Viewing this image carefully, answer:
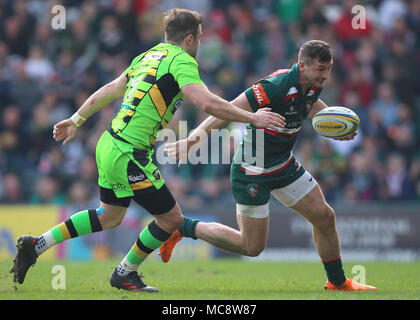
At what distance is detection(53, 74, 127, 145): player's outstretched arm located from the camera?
7066 mm

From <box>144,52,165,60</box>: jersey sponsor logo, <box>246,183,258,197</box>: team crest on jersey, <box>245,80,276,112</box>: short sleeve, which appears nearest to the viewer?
<box>144,52,165,60</box>: jersey sponsor logo

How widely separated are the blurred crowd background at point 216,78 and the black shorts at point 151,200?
6.95 metres

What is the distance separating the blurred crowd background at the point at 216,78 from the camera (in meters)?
14.4

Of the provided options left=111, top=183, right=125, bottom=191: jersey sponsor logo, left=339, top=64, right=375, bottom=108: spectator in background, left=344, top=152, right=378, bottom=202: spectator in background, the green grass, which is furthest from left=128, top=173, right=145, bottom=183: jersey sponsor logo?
left=339, top=64, right=375, bottom=108: spectator in background

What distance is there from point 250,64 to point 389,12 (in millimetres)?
3517

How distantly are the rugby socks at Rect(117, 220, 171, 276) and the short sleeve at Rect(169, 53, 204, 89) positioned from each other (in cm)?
147

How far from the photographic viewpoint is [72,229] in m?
6.90

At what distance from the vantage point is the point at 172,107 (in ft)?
22.2

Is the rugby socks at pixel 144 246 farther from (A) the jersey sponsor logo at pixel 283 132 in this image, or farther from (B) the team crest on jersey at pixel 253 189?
(A) the jersey sponsor logo at pixel 283 132

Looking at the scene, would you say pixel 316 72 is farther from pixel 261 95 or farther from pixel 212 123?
pixel 212 123

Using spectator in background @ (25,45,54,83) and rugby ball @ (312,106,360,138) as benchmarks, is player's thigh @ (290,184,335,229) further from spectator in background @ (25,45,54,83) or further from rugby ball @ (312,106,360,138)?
spectator in background @ (25,45,54,83)

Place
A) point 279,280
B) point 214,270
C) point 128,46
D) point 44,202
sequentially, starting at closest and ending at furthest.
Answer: point 279,280
point 214,270
point 44,202
point 128,46

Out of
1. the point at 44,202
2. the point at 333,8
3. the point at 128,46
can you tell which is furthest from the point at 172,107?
the point at 333,8
